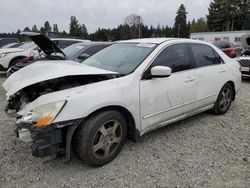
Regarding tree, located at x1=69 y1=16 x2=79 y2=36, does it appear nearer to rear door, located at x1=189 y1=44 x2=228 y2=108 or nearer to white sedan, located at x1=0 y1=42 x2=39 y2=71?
white sedan, located at x1=0 y1=42 x2=39 y2=71

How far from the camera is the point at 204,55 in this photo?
4344mm

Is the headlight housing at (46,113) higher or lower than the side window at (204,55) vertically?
lower

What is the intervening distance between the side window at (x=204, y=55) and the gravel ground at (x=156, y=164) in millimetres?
1209

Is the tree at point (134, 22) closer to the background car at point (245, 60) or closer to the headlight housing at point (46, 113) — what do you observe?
the background car at point (245, 60)

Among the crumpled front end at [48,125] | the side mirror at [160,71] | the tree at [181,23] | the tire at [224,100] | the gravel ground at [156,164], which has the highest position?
the tree at [181,23]

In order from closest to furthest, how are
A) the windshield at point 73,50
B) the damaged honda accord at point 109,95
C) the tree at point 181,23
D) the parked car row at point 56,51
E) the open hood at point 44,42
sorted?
the damaged honda accord at point 109,95
the open hood at point 44,42
the parked car row at point 56,51
the windshield at point 73,50
the tree at point 181,23

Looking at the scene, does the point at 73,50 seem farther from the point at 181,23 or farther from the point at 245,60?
the point at 181,23

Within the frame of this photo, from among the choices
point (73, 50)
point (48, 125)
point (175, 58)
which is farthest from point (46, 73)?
point (73, 50)

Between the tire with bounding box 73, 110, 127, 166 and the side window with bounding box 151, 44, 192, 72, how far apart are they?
1044 millimetres

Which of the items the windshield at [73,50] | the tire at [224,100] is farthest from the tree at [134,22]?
the tire at [224,100]

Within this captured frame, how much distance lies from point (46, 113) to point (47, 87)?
0.81m

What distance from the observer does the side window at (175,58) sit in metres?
3.56

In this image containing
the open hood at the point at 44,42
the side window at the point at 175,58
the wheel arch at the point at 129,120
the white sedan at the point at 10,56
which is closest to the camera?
the wheel arch at the point at 129,120

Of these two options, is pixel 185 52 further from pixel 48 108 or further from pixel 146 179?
pixel 48 108
